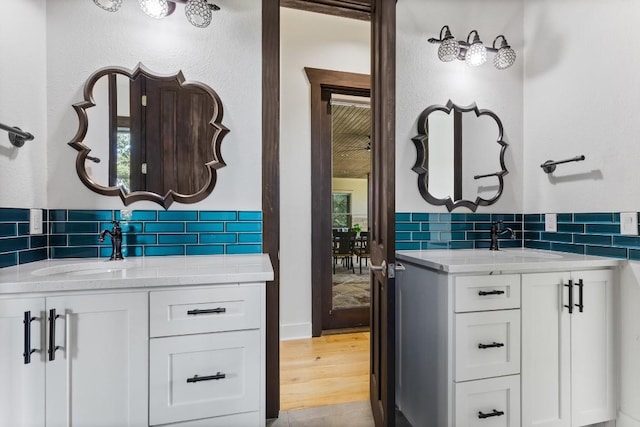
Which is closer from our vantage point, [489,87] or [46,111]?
[46,111]

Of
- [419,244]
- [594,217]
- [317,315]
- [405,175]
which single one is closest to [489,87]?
[405,175]

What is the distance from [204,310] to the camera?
1.14 m

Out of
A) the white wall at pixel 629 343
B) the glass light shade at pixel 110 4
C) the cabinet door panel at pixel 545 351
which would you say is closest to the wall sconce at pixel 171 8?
the glass light shade at pixel 110 4

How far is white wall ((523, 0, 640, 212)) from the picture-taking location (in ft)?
5.24

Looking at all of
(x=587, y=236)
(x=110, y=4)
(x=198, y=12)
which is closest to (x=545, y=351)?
(x=587, y=236)

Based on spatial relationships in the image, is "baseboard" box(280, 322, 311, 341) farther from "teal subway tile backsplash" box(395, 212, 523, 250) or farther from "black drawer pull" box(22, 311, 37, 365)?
"black drawer pull" box(22, 311, 37, 365)

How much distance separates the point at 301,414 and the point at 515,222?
1.86 meters

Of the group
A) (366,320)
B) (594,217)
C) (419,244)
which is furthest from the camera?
(366,320)

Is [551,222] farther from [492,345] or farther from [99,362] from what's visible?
[99,362]

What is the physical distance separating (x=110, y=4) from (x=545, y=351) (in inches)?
104

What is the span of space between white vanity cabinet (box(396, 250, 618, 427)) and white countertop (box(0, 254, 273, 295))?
2.75ft

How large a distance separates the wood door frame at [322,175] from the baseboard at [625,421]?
1.96 m

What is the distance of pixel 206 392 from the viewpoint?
1.14 meters

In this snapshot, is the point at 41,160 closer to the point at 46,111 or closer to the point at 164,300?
the point at 46,111
